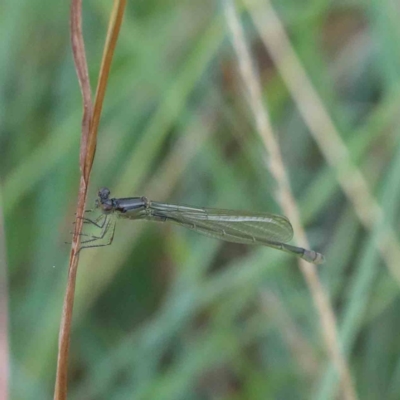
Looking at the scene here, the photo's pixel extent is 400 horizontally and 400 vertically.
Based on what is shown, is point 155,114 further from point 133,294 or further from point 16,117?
point 133,294

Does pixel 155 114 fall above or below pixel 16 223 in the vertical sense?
above

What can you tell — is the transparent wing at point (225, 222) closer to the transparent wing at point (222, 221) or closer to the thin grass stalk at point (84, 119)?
the transparent wing at point (222, 221)

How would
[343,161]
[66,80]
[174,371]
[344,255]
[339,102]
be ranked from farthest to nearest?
[339,102] < [66,80] < [344,255] < [343,161] < [174,371]

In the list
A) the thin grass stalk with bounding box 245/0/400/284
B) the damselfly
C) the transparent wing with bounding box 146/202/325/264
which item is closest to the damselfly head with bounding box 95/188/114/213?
the damselfly

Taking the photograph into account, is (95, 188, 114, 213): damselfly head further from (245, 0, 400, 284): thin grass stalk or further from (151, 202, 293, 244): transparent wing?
(245, 0, 400, 284): thin grass stalk

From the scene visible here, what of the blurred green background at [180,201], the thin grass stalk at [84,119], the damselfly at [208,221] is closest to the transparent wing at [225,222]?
the damselfly at [208,221]

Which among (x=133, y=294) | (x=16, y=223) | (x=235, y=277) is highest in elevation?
(x=16, y=223)

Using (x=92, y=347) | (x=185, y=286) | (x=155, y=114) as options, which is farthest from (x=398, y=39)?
(x=92, y=347)
